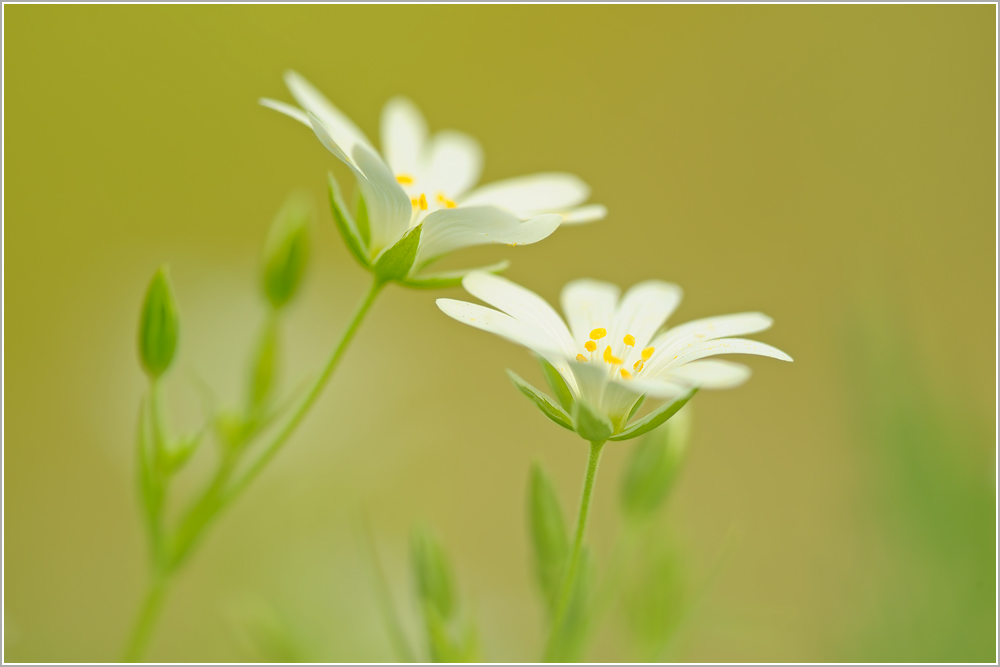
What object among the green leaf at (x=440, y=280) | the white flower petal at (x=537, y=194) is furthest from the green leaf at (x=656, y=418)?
the white flower petal at (x=537, y=194)

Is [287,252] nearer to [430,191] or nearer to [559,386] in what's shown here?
[430,191]

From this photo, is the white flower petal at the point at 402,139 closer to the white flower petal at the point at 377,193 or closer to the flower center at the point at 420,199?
the flower center at the point at 420,199

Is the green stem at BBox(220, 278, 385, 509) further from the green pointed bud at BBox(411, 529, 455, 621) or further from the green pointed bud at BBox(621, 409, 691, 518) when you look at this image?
the green pointed bud at BBox(621, 409, 691, 518)

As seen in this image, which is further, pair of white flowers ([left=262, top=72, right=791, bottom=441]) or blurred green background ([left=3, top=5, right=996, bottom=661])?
blurred green background ([left=3, top=5, right=996, bottom=661])

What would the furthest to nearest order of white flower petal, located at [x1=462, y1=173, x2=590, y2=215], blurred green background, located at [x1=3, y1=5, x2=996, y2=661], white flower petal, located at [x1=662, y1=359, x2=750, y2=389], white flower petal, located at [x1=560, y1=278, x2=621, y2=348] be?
blurred green background, located at [x1=3, y1=5, x2=996, y2=661] → white flower petal, located at [x1=462, y1=173, x2=590, y2=215] → white flower petal, located at [x1=560, y1=278, x2=621, y2=348] → white flower petal, located at [x1=662, y1=359, x2=750, y2=389]

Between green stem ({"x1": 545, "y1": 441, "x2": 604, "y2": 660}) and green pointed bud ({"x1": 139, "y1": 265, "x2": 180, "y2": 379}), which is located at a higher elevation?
green pointed bud ({"x1": 139, "y1": 265, "x2": 180, "y2": 379})

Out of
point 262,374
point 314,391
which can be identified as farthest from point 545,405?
point 262,374

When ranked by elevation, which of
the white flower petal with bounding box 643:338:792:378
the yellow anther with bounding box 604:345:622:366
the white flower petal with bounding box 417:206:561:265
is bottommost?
the yellow anther with bounding box 604:345:622:366

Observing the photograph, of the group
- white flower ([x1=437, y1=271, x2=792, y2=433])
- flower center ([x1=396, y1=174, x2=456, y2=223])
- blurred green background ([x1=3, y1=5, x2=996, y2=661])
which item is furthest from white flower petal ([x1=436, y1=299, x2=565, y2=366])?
blurred green background ([x1=3, y1=5, x2=996, y2=661])
